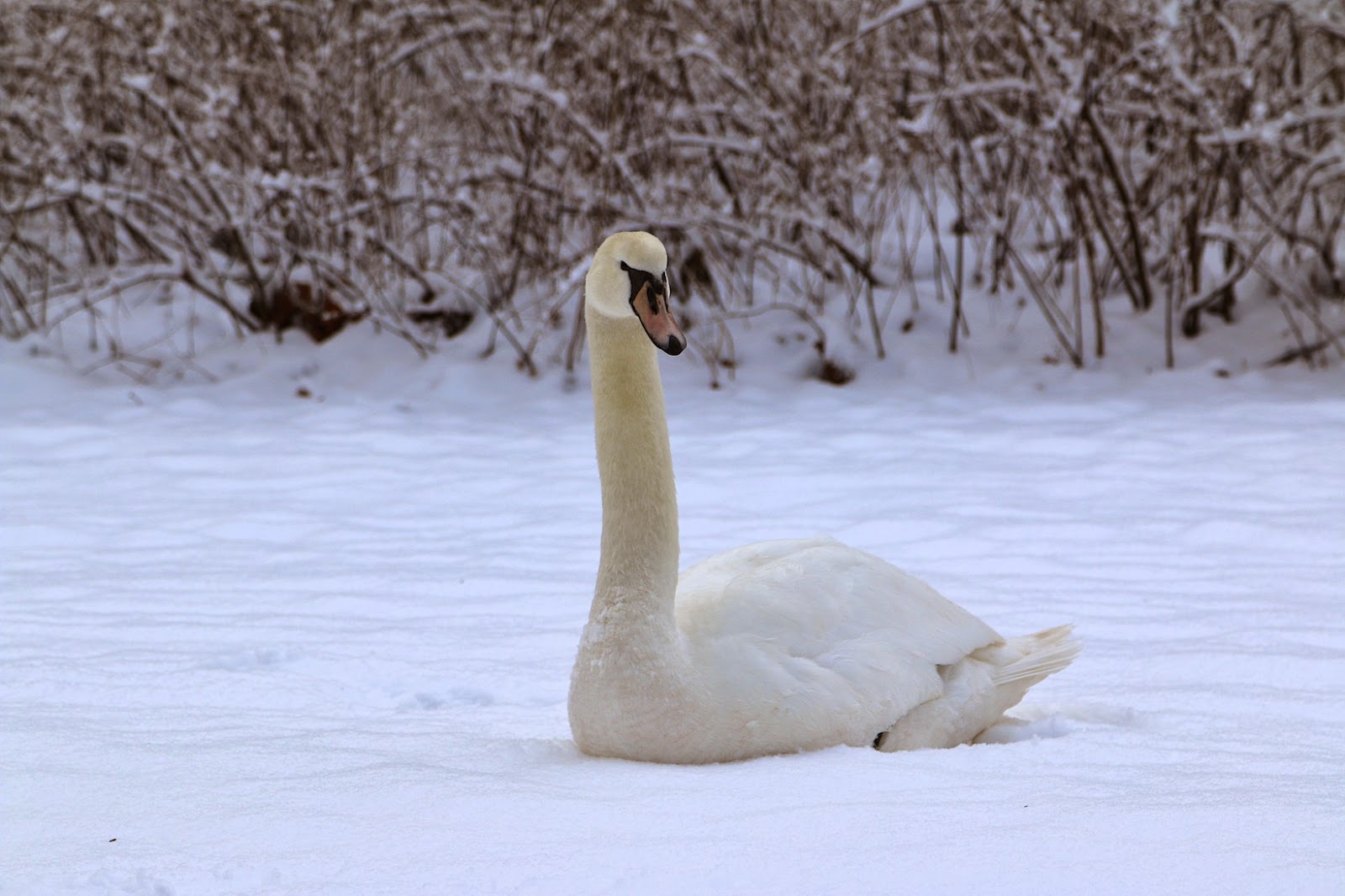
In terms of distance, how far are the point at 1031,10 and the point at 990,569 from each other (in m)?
4.10

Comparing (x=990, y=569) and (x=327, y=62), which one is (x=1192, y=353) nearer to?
(x=990, y=569)

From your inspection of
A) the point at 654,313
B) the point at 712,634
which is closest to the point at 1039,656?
the point at 712,634

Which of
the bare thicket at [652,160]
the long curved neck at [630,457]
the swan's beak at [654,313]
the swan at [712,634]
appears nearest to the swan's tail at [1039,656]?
the swan at [712,634]

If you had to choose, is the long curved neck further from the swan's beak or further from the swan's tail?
the swan's tail

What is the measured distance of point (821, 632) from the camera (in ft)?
8.34

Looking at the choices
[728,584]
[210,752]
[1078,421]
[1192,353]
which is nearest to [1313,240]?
[1192,353]

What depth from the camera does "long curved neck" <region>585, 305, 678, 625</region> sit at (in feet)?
8.18

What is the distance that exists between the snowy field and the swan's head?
0.73 meters

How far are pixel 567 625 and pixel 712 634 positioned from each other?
1.33 meters

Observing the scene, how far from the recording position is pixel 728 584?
2609 millimetres

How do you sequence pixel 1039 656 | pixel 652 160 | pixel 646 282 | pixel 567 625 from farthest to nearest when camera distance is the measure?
1. pixel 652 160
2. pixel 567 625
3. pixel 1039 656
4. pixel 646 282

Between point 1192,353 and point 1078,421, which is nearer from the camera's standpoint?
point 1078,421

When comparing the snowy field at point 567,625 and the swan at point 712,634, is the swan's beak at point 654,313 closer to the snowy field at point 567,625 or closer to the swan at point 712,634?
the swan at point 712,634

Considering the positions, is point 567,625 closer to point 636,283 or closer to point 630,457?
point 630,457
